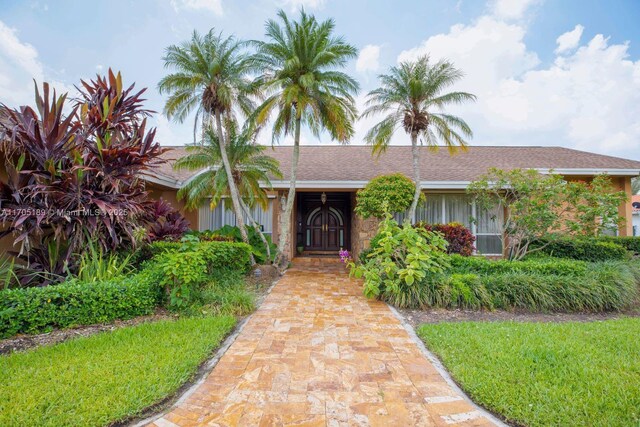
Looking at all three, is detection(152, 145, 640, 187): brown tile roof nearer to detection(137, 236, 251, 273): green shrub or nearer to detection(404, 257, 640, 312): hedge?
detection(137, 236, 251, 273): green shrub

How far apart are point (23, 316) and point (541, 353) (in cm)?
698

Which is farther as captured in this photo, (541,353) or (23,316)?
(23,316)

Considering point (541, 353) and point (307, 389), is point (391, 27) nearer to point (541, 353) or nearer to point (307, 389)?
point (541, 353)

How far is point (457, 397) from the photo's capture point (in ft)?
9.07

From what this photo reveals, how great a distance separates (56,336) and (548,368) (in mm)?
6417

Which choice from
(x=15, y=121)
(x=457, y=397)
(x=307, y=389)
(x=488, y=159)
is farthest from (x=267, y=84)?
(x=488, y=159)

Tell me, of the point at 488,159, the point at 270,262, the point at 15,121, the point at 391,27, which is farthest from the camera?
the point at 488,159

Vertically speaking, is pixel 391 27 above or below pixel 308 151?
above

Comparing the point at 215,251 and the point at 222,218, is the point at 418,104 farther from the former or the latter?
the point at 222,218

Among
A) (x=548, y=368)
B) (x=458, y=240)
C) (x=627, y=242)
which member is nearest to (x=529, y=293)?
(x=548, y=368)

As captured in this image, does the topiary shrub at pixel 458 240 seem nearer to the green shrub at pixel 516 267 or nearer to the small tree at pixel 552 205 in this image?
the small tree at pixel 552 205

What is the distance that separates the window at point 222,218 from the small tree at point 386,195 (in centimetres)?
404

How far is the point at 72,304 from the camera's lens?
4266mm

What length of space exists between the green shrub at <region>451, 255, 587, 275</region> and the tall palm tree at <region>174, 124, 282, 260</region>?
5.49 m
